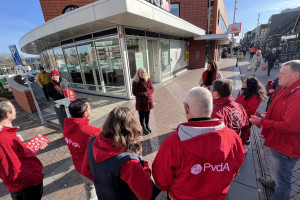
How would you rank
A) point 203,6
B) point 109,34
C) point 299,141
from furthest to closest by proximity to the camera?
point 203,6
point 109,34
point 299,141

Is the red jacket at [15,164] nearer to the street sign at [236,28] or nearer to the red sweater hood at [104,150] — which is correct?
the red sweater hood at [104,150]

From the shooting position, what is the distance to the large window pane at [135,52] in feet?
23.9

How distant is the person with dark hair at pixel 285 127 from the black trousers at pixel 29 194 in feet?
9.60

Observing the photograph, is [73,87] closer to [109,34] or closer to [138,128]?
[109,34]

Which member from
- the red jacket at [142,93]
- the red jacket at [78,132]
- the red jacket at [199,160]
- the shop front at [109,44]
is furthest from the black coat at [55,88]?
the red jacket at [199,160]

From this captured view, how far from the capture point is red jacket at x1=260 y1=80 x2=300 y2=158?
4.77ft

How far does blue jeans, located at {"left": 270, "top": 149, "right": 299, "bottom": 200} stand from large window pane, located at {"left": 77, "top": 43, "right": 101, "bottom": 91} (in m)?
8.01

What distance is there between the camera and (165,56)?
10.8 m

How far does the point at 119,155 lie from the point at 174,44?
1244cm

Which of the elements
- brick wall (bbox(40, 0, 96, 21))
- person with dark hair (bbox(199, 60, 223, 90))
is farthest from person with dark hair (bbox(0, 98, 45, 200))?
brick wall (bbox(40, 0, 96, 21))

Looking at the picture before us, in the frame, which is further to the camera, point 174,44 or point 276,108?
point 174,44

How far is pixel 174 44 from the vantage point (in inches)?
480

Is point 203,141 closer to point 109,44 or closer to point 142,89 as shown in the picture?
point 142,89

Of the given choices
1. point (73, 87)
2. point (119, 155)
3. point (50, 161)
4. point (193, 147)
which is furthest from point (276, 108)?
point (73, 87)
